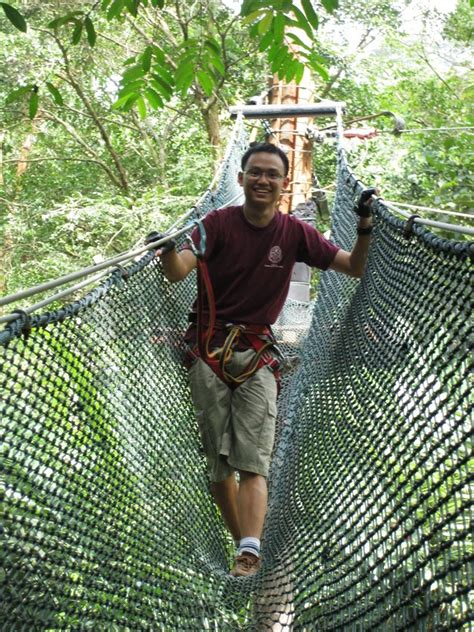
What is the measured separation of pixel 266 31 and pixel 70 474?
2.51 feet

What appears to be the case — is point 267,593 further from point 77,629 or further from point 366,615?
point 77,629


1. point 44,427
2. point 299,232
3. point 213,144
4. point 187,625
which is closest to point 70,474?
point 44,427

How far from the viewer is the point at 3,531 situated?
0.88 metres

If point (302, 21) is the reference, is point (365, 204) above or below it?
below

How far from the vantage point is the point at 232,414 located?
5.62ft

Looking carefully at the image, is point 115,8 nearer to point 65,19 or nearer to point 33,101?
point 65,19

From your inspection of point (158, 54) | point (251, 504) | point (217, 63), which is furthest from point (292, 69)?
point (251, 504)

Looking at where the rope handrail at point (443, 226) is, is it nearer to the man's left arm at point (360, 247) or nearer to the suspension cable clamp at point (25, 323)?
the man's left arm at point (360, 247)

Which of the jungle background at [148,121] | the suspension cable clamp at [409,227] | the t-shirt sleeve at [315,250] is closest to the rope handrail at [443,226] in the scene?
the suspension cable clamp at [409,227]

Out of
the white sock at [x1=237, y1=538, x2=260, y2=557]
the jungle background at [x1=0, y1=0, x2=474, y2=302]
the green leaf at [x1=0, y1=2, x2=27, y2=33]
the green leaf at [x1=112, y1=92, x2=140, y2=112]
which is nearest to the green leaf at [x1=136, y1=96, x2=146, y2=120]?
the green leaf at [x1=112, y1=92, x2=140, y2=112]

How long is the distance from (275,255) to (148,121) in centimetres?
590

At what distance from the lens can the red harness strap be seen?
5.59ft

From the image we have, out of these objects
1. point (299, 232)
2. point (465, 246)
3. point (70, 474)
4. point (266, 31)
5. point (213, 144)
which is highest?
point (266, 31)

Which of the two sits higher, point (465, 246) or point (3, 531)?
point (465, 246)
